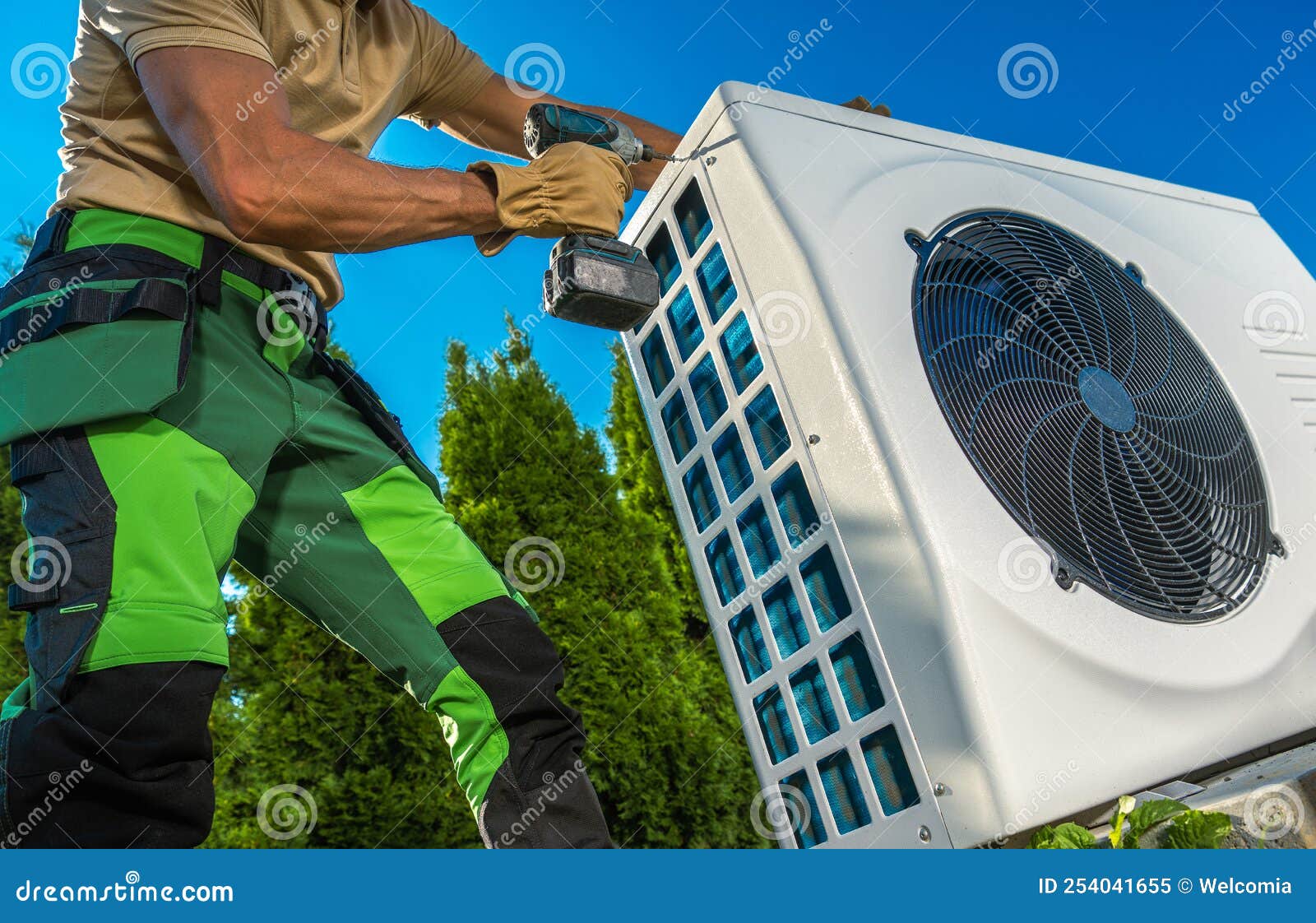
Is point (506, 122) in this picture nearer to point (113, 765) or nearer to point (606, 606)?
point (113, 765)

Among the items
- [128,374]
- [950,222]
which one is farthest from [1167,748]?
[128,374]

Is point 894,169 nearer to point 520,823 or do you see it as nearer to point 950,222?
point 950,222

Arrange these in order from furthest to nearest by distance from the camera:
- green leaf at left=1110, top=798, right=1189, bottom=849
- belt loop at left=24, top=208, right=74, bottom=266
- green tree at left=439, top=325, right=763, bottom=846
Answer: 1. green tree at left=439, top=325, right=763, bottom=846
2. green leaf at left=1110, top=798, right=1189, bottom=849
3. belt loop at left=24, top=208, right=74, bottom=266

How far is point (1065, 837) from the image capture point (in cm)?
133

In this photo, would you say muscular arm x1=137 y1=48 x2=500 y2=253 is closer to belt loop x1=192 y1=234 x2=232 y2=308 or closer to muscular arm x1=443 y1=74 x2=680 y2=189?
belt loop x1=192 y1=234 x2=232 y2=308

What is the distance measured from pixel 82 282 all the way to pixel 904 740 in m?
1.39

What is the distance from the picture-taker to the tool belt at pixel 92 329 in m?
1.17

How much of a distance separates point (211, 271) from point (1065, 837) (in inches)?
56.6

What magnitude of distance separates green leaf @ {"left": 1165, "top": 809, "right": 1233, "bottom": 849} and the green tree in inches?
120

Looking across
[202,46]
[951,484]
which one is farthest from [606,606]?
[202,46]

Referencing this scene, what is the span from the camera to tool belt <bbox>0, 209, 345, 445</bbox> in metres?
1.17

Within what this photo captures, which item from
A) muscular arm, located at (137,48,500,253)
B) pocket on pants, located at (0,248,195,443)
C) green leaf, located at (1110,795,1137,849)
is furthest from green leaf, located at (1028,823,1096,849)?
pocket on pants, located at (0,248,195,443)

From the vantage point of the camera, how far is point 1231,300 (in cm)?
255

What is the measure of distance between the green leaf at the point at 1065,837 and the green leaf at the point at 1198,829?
0.37ft
